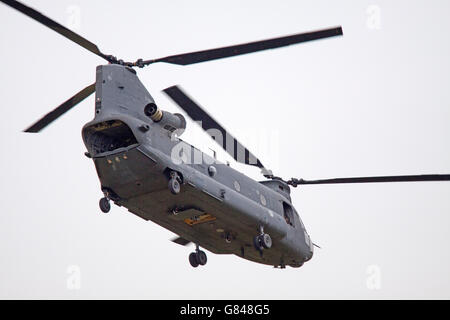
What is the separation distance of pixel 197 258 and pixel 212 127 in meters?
4.35

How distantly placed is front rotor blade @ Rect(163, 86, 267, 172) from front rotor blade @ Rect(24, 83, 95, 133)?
206 centimetres

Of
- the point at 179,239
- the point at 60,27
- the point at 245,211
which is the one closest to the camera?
the point at 60,27

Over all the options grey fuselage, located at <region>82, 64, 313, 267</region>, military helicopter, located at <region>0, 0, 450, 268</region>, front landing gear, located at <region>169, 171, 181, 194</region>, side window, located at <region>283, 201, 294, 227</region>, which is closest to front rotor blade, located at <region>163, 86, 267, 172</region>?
military helicopter, located at <region>0, 0, 450, 268</region>

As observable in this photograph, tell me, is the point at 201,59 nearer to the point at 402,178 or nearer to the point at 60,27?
the point at 60,27

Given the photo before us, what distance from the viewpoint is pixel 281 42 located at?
61.4ft

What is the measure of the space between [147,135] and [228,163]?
4.22 meters

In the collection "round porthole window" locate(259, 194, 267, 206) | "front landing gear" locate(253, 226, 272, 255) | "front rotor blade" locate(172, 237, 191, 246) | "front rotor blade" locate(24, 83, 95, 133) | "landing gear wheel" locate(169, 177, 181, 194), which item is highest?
"front rotor blade" locate(24, 83, 95, 133)

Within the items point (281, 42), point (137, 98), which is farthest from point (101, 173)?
point (281, 42)

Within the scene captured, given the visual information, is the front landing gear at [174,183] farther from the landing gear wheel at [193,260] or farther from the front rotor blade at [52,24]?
the landing gear wheel at [193,260]

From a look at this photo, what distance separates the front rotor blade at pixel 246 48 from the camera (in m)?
18.2

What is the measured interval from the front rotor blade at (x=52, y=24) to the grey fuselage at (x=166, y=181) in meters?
1.67

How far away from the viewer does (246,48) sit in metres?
19.1

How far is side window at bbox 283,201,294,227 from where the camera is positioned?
84.8 ft

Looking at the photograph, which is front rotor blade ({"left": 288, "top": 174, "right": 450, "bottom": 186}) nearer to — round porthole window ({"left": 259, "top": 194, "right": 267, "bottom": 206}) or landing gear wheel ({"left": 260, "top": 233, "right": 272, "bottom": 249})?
round porthole window ({"left": 259, "top": 194, "right": 267, "bottom": 206})
